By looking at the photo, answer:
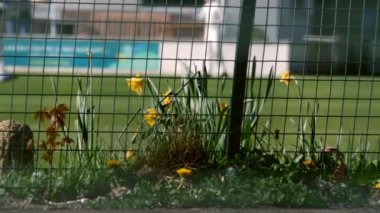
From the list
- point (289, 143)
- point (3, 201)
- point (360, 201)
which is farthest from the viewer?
point (289, 143)

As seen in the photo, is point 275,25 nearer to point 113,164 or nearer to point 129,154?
point 129,154

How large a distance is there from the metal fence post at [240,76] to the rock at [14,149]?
1439mm

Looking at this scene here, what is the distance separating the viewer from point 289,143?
26.1 feet

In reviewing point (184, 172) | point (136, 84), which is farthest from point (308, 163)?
point (136, 84)

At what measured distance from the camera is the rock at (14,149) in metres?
6.81

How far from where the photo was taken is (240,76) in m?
7.07

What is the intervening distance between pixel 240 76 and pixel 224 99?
0.45 metres

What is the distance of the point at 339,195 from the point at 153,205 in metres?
1.34

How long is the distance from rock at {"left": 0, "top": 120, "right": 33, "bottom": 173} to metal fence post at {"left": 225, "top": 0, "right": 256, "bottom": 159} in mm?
1439

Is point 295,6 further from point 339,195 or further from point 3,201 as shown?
point 3,201

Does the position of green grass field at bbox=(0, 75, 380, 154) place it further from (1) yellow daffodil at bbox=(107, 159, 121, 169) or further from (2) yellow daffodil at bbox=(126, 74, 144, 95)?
(1) yellow daffodil at bbox=(107, 159, 121, 169)

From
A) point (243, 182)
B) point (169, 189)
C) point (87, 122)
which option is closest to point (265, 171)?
point (243, 182)

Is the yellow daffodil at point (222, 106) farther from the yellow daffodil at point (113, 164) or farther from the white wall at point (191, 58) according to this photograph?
the yellow daffodil at point (113, 164)

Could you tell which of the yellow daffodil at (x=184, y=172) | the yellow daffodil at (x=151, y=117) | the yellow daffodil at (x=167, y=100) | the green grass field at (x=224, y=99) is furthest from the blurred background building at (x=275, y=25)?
the yellow daffodil at (x=184, y=172)
